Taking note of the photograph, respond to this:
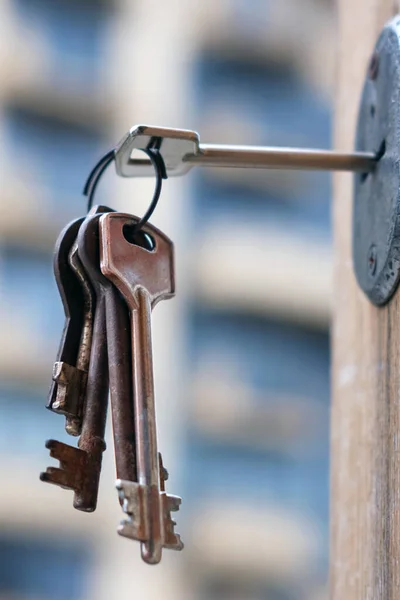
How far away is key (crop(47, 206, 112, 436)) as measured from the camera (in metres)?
0.29

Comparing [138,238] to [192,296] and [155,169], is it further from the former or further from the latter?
[192,296]

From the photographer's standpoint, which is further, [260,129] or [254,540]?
[260,129]

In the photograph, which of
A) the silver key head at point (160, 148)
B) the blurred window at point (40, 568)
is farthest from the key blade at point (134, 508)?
the blurred window at point (40, 568)

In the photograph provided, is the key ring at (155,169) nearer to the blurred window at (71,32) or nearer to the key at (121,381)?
the key at (121,381)

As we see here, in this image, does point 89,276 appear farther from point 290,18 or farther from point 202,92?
point 290,18

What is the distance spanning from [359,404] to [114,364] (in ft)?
0.43

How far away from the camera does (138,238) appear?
309 mm

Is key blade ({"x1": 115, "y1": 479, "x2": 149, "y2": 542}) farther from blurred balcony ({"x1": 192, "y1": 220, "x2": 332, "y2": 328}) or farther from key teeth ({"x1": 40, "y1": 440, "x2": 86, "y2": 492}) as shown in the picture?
blurred balcony ({"x1": 192, "y1": 220, "x2": 332, "y2": 328})

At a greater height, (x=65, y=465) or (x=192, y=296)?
(x=192, y=296)

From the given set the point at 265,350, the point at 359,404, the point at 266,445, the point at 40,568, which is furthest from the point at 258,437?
the point at 359,404

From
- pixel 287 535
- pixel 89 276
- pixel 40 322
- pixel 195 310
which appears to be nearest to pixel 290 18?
pixel 195 310

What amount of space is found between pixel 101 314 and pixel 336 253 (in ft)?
0.56

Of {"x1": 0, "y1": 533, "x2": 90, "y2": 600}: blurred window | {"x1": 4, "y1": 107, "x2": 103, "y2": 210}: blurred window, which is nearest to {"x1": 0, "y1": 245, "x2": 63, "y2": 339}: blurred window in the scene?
{"x1": 4, "y1": 107, "x2": 103, "y2": 210}: blurred window

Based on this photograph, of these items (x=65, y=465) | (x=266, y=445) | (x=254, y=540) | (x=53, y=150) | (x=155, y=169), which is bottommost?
(x=254, y=540)
